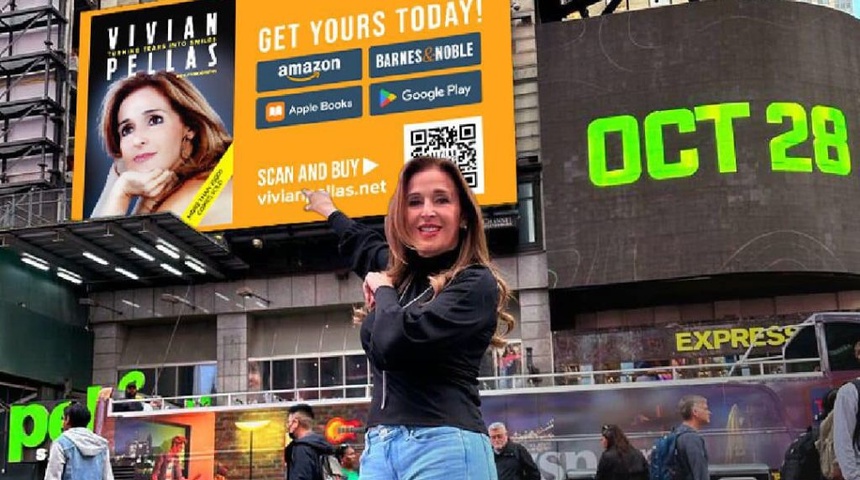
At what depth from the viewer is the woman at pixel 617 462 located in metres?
14.7

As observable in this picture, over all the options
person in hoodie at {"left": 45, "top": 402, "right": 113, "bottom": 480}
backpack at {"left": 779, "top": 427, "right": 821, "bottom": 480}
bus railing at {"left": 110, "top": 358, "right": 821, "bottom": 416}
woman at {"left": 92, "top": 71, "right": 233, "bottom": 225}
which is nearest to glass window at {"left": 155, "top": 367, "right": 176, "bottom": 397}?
bus railing at {"left": 110, "top": 358, "right": 821, "bottom": 416}

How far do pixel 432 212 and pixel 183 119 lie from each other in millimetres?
28452

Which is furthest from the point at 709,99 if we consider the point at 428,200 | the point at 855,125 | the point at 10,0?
the point at 428,200

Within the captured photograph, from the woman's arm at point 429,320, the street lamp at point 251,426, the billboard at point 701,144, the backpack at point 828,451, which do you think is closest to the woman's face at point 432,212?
the woman's arm at point 429,320

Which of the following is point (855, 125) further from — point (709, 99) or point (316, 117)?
point (316, 117)

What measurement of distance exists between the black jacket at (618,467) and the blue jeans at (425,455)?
1225 cm

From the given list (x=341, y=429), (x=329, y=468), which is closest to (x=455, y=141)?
(x=341, y=429)

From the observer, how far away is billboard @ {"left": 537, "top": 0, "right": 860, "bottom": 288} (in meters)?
27.3

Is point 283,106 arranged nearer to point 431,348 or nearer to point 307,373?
point 307,373

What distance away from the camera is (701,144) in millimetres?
27859

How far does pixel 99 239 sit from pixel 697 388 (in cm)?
1677

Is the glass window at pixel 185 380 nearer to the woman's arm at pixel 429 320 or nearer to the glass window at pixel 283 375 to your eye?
the glass window at pixel 283 375

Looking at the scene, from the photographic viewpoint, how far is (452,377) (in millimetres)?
2941

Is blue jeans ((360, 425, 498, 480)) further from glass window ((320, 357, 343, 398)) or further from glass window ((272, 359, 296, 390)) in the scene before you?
glass window ((272, 359, 296, 390))
